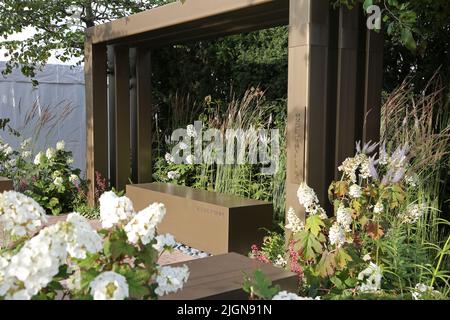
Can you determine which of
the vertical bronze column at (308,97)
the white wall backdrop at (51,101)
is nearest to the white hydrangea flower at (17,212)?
the vertical bronze column at (308,97)

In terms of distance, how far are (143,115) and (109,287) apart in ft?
15.8

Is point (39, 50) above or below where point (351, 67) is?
above

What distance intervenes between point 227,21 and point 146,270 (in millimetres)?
3098

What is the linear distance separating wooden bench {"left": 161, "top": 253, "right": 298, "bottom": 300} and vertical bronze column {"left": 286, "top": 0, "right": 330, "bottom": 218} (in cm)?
97

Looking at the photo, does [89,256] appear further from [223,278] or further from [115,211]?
[223,278]

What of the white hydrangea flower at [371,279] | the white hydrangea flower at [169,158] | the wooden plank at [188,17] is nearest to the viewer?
the white hydrangea flower at [371,279]

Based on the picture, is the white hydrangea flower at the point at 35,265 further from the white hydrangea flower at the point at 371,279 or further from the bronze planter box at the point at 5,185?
the bronze planter box at the point at 5,185

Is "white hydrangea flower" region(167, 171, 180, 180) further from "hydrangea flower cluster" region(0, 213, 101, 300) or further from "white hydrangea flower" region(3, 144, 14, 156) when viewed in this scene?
"hydrangea flower cluster" region(0, 213, 101, 300)

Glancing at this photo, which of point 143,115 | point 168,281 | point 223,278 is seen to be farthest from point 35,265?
point 143,115

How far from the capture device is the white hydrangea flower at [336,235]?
2604 mm

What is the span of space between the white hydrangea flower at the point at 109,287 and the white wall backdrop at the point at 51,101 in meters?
6.99
